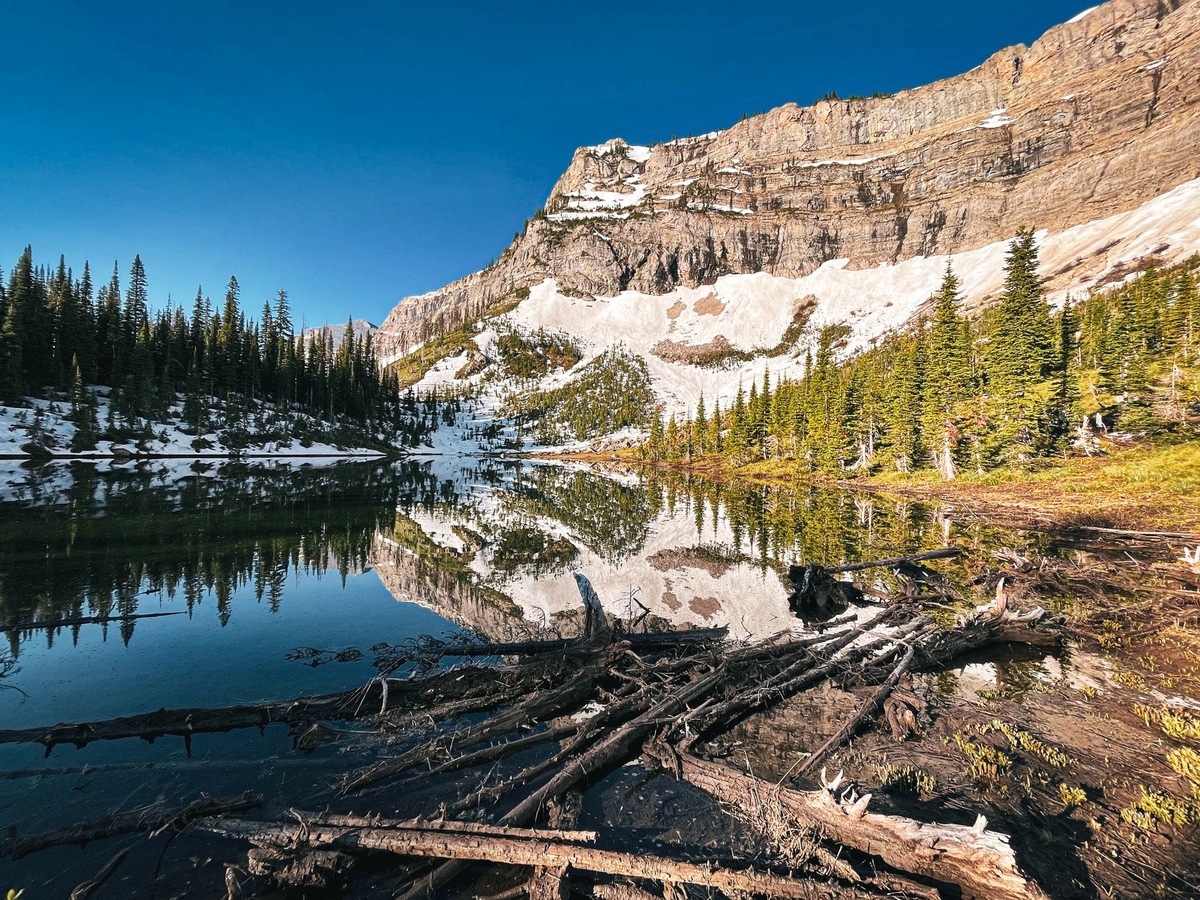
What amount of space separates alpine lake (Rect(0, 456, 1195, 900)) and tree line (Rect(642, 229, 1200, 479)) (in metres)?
18.9

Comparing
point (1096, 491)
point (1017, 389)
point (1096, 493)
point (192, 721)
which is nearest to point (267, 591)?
point (192, 721)

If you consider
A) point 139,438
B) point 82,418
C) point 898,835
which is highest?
point 82,418

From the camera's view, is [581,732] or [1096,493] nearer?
[581,732]

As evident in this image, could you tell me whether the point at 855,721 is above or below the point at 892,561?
below

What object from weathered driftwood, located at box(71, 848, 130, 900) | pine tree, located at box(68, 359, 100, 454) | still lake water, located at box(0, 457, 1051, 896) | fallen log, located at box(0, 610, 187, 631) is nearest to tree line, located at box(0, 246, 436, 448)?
pine tree, located at box(68, 359, 100, 454)

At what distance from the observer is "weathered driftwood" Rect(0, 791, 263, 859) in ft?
19.6

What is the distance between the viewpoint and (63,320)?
8325 centimetres

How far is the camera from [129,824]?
20.9ft

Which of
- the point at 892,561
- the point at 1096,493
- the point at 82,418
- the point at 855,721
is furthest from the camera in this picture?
the point at 82,418

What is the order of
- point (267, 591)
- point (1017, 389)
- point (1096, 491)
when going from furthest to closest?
point (1017, 389)
point (1096, 491)
point (267, 591)

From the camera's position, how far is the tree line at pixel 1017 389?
160 feet

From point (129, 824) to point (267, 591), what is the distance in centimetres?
1324

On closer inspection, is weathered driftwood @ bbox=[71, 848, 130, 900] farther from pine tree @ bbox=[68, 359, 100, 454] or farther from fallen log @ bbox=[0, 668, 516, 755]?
pine tree @ bbox=[68, 359, 100, 454]

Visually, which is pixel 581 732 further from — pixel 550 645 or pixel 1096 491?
pixel 1096 491
